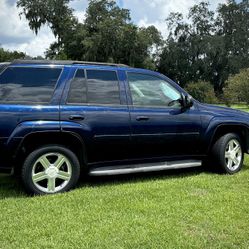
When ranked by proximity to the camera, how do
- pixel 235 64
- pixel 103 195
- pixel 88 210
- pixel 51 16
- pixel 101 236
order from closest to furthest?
pixel 101 236 → pixel 88 210 → pixel 103 195 → pixel 51 16 → pixel 235 64

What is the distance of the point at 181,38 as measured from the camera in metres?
60.2

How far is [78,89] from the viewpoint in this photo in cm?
582

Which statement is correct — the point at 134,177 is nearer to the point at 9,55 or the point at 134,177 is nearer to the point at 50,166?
the point at 50,166

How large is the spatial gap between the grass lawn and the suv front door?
20.5 inches

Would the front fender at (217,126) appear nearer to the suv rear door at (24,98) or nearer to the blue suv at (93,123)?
the blue suv at (93,123)

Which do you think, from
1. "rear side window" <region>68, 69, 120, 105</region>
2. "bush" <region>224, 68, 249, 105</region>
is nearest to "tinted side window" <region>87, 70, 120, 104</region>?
"rear side window" <region>68, 69, 120, 105</region>

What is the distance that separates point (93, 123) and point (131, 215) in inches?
60.0

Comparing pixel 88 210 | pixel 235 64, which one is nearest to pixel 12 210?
pixel 88 210

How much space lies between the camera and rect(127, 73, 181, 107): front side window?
6254 mm

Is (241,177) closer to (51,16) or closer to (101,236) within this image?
(101,236)

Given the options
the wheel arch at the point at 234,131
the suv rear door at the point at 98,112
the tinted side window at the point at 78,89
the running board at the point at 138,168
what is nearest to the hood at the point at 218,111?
the wheel arch at the point at 234,131

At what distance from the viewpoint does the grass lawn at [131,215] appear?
400 centimetres

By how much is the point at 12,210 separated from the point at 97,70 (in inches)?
91.7

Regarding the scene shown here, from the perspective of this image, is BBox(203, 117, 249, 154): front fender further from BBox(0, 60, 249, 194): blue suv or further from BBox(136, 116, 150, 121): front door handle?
→ BBox(136, 116, 150, 121): front door handle
